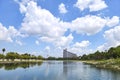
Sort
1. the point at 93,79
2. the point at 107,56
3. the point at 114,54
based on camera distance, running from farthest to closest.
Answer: the point at 107,56 → the point at 114,54 → the point at 93,79

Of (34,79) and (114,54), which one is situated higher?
(114,54)

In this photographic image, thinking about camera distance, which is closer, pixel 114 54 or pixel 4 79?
pixel 4 79

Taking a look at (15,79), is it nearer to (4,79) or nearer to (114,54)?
(4,79)

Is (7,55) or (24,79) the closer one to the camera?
(24,79)

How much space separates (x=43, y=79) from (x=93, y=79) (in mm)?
12988

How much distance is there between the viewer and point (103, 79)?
2259 inches

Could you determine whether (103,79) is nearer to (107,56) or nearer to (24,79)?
(24,79)

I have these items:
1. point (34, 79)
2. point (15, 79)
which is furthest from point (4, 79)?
point (34, 79)

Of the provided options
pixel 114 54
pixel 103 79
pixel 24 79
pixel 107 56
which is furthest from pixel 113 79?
pixel 107 56

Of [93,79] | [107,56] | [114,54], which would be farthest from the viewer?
[107,56]

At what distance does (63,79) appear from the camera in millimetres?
58062

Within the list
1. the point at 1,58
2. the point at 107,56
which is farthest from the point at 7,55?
the point at 107,56

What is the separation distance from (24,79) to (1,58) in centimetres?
14303

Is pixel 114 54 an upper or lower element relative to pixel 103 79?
upper
